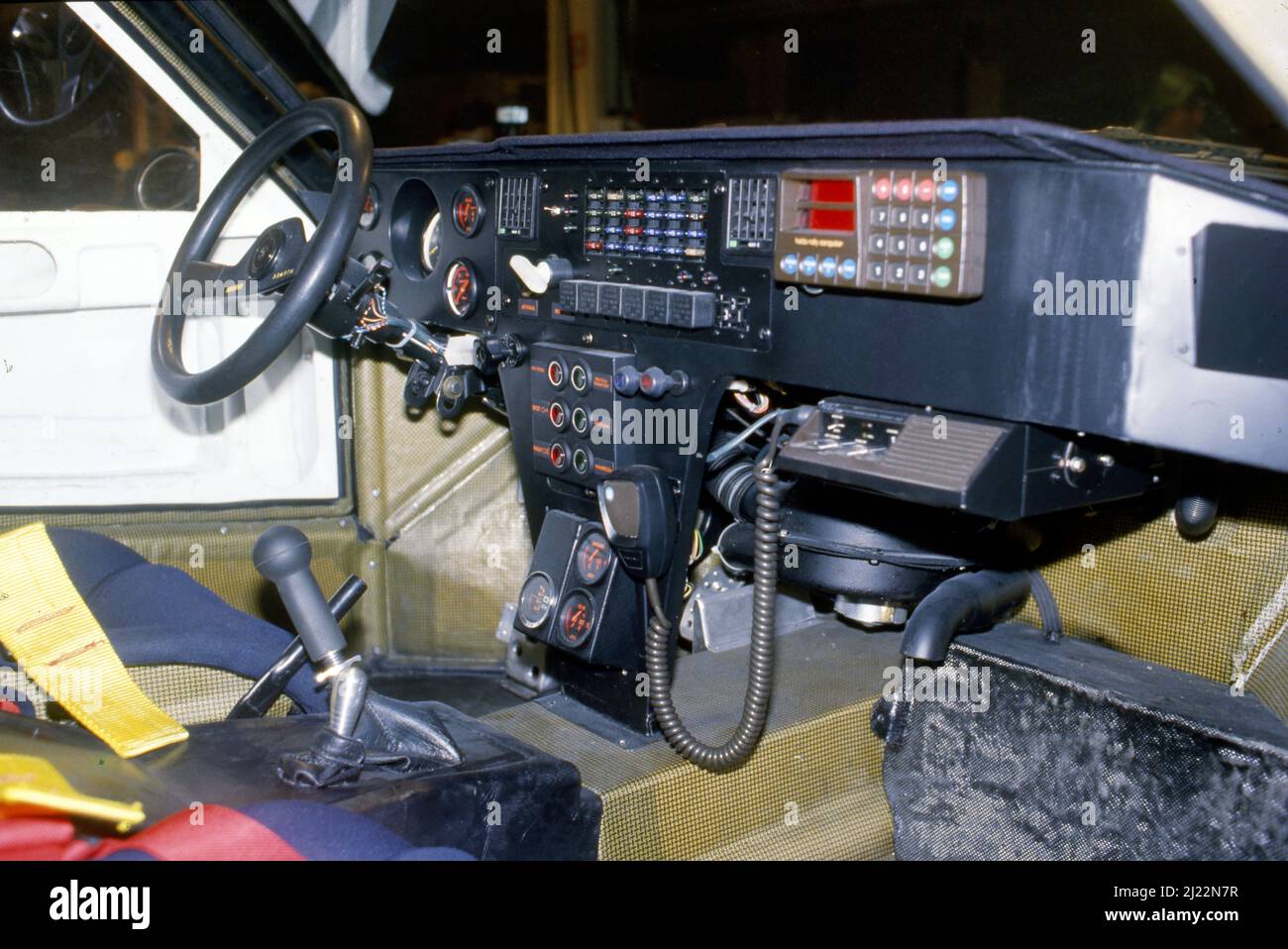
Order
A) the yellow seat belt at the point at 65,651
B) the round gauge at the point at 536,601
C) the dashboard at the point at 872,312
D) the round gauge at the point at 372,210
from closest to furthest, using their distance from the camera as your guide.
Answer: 1. the dashboard at the point at 872,312
2. the yellow seat belt at the point at 65,651
3. the round gauge at the point at 536,601
4. the round gauge at the point at 372,210

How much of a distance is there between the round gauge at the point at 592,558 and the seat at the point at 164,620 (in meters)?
0.49

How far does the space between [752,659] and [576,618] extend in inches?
14.5

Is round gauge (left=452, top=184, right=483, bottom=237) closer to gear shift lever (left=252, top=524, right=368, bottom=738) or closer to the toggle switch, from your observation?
the toggle switch

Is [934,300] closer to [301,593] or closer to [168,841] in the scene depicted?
[301,593]

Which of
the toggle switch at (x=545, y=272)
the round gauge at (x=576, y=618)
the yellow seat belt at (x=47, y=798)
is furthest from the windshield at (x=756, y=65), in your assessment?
the yellow seat belt at (x=47, y=798)

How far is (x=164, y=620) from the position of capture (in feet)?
5.82

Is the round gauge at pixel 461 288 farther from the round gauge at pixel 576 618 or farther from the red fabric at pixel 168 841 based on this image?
the red fabric at pixel 168 841

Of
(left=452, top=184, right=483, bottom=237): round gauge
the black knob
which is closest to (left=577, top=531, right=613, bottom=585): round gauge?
the black knob

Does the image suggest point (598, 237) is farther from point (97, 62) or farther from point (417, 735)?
point (97, 62)

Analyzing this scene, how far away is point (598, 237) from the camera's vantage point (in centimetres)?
191

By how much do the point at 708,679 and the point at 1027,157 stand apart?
1.19 m

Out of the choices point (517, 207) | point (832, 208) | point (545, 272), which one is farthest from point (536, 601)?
point (832, 208)

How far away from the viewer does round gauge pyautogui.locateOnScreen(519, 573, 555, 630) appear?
2.05 m

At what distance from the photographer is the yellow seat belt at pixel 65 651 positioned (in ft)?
4.60
